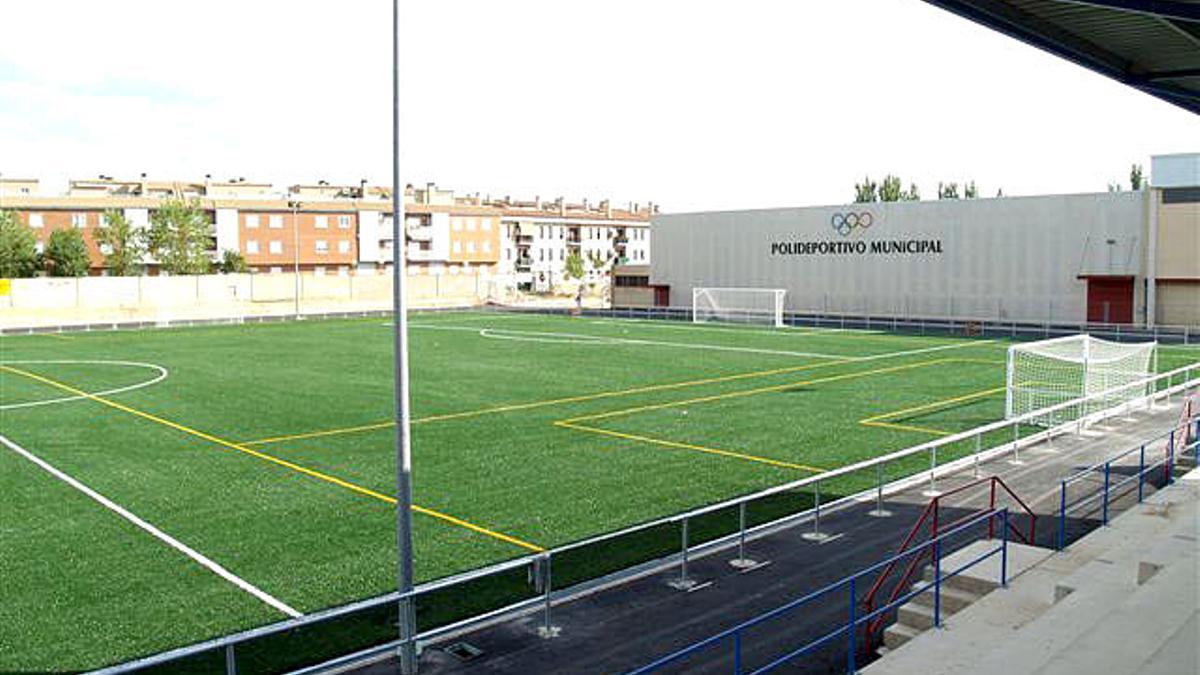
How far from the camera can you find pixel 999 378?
123ft

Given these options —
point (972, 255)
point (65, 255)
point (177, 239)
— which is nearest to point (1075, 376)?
point (972, 255)

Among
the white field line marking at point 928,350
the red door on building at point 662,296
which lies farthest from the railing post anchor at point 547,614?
the red door on building at point 662,296

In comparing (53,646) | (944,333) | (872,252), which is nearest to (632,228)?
(872,252)

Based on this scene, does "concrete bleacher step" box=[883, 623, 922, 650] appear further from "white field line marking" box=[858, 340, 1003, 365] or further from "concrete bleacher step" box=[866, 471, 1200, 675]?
"white field line marking" box=[858, 340, 1003, 365]

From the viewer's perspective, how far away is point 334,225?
362 ft

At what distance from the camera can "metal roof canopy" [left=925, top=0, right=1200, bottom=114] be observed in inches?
494

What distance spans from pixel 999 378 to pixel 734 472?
19.7 m

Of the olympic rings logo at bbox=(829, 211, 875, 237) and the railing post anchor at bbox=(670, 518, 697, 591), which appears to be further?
the olympic rings logo at bbox=(829, 211, 875, 237)

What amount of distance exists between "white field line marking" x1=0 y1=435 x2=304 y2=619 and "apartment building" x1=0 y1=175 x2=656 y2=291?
70.8 m

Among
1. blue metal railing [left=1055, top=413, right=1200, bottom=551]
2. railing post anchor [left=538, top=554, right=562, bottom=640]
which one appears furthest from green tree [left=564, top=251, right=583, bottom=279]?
railing post anchor [left=538, top=554, right=562, bottom=640]

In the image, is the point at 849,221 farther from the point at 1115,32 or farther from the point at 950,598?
the point at 950,598

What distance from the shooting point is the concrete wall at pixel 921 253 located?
2297 inches

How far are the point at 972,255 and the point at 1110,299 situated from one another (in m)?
8.64

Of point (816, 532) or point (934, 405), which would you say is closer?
point (816, 532)
